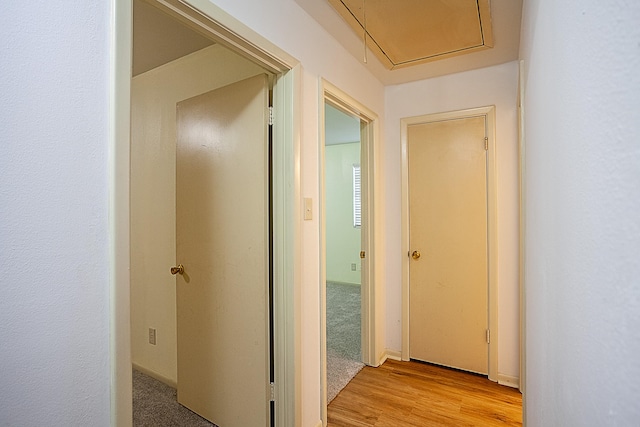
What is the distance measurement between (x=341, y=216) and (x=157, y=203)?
3725mm

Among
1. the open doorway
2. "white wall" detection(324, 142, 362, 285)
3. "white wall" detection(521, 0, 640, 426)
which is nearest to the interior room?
"white wall" detection(521, 0, 640, 426)

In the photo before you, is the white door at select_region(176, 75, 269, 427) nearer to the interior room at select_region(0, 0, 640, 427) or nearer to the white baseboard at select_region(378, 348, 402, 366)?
the interior room at select_region(0, 0, 640, 427)

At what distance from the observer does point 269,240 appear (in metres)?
1.67

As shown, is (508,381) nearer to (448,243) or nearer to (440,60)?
(448,243)

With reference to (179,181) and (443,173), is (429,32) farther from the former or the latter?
(179,181)

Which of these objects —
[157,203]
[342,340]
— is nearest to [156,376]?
[157,203]

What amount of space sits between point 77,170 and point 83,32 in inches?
15.3

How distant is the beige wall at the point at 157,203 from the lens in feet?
7.59

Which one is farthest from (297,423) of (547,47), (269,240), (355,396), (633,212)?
(547,47)

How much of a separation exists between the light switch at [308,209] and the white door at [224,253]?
23 cm

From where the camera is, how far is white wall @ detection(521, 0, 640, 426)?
32cm

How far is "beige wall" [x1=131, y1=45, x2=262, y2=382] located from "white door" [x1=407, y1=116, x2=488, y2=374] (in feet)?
6.34

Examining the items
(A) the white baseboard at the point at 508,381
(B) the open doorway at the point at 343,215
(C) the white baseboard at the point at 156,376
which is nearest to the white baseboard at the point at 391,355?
(A) the white baseboard at the point at 508,381

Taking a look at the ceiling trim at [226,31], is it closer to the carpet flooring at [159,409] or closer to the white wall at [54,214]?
the white wall at [54,214]
